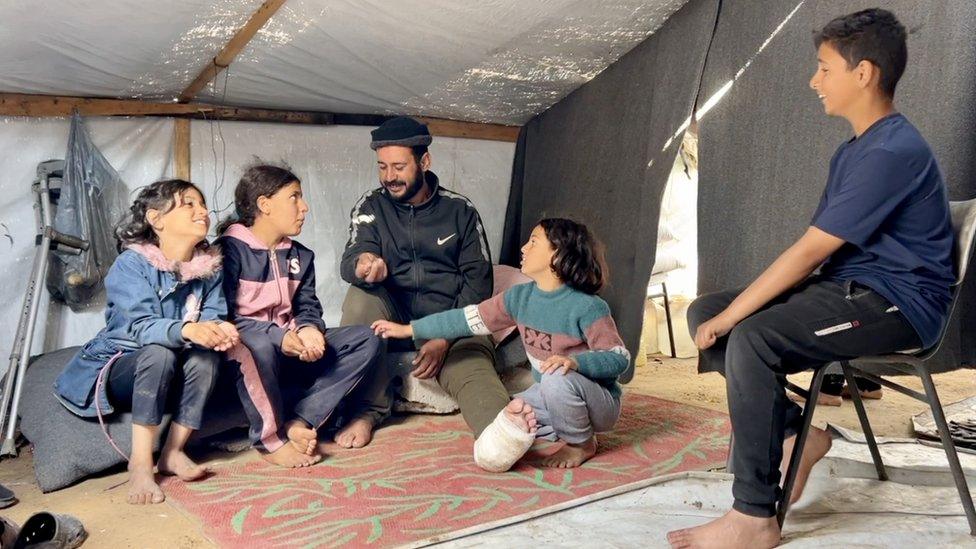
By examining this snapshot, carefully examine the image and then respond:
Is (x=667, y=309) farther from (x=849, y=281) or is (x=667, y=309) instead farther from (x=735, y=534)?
(x=735, y=534)

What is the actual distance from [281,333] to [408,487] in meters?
0.73

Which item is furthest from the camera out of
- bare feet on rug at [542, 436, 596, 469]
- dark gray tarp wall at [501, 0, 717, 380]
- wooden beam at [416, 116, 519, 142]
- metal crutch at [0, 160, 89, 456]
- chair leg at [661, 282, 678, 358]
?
chair leg at [661, 282, 678, 358]

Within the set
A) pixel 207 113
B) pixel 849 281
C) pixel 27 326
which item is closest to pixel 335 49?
pixel 207 113

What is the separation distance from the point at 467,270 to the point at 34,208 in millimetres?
1877

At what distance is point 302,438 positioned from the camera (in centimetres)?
261

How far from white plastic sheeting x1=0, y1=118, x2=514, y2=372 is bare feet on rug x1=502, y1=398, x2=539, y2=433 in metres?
2.21

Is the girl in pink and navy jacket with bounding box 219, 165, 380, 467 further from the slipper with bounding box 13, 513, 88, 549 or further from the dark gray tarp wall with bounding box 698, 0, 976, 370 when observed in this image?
the dark gray tarp wall with bounding box 698, 0, 976, 370

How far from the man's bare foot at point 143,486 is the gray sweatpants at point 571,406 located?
3.55 feet

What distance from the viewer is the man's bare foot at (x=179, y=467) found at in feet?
7.78

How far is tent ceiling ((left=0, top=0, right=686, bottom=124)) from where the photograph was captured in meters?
2.90

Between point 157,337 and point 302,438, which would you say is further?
point 302,438

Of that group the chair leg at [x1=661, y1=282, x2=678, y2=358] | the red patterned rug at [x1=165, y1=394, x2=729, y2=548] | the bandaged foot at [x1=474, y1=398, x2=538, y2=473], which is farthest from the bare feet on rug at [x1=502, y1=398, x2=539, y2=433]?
the chair leg at [x1=661, y1=282, x2=678, y2=358]

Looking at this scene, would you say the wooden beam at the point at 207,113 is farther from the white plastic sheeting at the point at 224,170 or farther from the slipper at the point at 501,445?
the slipper at the point at 501,445

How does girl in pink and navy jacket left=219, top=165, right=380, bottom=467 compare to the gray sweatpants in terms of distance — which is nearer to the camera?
the gray sweatpants
